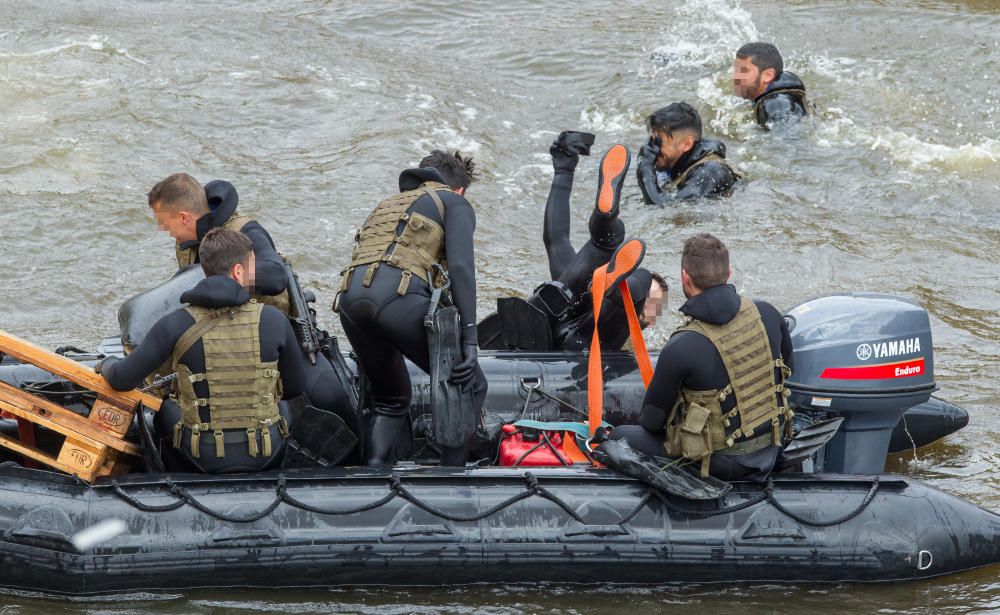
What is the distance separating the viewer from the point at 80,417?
4.33 metres

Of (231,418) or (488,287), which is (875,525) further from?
(488,287)

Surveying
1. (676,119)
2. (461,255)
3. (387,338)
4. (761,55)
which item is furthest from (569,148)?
(761,55)

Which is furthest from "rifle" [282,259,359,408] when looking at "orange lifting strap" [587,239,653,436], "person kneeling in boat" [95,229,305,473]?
"orange lifting strap" [587,239,653,436]

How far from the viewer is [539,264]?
8078mm

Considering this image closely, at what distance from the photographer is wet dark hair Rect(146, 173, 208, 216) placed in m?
4.75

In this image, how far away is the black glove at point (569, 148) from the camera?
588 cm

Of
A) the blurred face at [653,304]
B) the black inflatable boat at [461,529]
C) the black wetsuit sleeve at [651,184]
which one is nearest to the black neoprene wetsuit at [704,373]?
the black inflatable boat at [461,529]

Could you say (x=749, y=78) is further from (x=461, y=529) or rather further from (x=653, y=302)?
(x=461, y=529)

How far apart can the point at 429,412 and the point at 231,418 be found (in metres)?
1.12

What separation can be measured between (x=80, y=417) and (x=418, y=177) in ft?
5.17

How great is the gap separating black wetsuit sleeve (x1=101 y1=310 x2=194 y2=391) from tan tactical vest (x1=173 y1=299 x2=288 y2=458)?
0.03 meters

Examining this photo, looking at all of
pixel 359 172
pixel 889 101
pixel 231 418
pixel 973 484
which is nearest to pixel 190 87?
pixel 359 172

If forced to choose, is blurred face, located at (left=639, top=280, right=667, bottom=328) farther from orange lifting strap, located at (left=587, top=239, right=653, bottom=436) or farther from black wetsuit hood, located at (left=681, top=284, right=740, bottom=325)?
black wetsuit hood, located at (left=681, top=284, right=740, bottom=325)

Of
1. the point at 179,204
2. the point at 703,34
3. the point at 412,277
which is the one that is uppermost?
the point at 703,34
